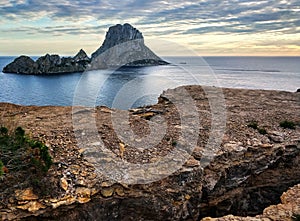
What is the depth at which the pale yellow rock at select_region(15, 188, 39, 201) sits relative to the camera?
1198cm

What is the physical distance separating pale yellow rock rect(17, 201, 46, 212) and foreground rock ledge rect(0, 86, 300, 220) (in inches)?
1.4

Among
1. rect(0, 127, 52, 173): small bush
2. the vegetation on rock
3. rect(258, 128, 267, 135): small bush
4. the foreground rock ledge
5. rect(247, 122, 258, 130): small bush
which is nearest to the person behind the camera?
the foreground rock ledge

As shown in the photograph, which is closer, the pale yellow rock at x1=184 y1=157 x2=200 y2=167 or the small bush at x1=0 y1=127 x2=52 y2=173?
the small bush at x1=0 y1=127 x2=52 y2=173

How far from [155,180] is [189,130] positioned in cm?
533

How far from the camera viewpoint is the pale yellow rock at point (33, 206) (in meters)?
11.7

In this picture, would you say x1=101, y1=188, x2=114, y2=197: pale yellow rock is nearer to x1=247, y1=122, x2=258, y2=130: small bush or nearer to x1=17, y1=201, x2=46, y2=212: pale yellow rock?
x1=17, y1=201, x2=46, y2=212: pale yellow rock

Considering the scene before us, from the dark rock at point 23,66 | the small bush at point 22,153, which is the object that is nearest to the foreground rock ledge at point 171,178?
the small bush at point 22,153

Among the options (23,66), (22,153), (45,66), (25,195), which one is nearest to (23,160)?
(22,153)

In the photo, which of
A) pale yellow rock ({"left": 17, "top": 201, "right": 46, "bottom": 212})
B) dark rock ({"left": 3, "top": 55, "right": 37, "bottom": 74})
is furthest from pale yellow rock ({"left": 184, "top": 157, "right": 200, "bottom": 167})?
dark rock ({"left": 3, "top": 55, "right": 37, "bottom": 74})

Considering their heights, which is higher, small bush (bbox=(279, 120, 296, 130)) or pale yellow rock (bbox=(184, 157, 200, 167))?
small bush (bbox=(279, 120, 296, 130))

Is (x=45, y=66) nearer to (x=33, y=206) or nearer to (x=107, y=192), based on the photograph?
(x=107, y=192)

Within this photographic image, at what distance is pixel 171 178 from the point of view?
1402 cm

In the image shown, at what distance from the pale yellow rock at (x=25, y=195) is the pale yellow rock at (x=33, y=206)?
21 centimetres

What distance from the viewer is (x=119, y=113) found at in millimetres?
19766
